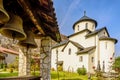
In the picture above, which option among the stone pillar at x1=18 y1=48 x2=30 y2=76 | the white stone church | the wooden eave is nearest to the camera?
the wooden eave

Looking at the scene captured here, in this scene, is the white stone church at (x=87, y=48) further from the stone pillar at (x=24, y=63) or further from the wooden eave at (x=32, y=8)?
the wooden eave at (x=32, y=8)

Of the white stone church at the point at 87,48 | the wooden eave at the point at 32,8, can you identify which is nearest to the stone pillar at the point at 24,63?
the wooden eave at the point at 32,8

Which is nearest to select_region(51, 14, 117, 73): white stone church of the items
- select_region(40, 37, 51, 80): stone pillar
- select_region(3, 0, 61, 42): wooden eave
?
select_region(40, 37, 51, 80): stone pillar

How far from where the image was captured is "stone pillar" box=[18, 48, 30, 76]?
6.09m

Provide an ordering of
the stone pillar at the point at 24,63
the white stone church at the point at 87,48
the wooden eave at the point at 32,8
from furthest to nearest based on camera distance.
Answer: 1. the white stone church at the point at 87,48
2. the stone pillar at the point at 24,63
3. the wooden eave at the point at 32,8

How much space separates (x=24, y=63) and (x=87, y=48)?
101 ft

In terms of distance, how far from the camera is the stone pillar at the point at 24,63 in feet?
20.0

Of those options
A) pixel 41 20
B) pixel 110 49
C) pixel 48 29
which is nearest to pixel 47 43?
pixel 48 29

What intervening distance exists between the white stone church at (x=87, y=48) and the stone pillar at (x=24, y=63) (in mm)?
24472

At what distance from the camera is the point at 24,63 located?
613 cm

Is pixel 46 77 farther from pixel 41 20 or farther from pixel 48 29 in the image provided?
pixel 41 20

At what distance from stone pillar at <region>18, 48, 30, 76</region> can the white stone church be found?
24.5 metres

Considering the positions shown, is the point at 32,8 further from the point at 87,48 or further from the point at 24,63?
the point at 87,48

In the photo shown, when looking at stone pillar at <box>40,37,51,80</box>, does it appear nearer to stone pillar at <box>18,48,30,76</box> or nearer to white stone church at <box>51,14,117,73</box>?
stone pillar at <box>18,48,30,76</box>
